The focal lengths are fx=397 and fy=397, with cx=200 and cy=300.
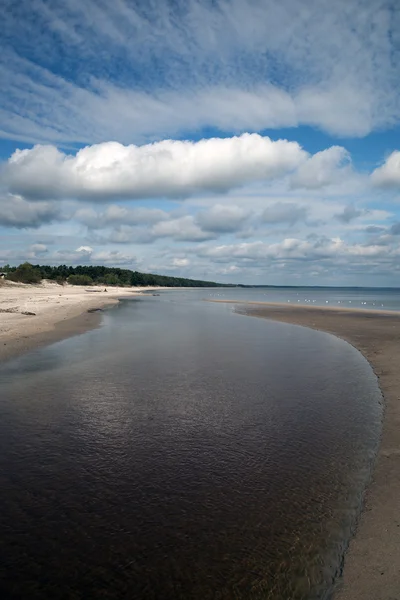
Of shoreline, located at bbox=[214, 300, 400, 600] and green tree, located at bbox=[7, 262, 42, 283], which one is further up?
green tree, located at bbox=[7, 262, 42, 283]

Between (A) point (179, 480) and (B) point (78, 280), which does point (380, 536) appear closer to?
(A) point (179, 480)

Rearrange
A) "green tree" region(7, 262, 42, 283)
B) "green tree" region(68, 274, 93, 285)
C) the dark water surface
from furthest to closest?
"green tree" region(68, 274, 93, 285), "green tree" region(7, 262, 42, 283), the dark water surface

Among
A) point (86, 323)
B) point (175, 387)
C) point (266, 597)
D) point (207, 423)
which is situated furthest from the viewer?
point (86, 323)

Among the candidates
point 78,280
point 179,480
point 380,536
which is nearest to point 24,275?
point 78,280

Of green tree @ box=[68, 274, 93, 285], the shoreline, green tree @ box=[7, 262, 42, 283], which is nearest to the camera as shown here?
the shoreline

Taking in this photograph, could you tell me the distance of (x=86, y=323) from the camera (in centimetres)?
3800

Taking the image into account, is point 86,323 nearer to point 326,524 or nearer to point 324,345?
point 324,345

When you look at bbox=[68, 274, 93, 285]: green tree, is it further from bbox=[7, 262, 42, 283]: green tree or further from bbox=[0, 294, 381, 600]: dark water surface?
bbox=[0, 294, 381, 600]: dark water surface

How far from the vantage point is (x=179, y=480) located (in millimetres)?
8453

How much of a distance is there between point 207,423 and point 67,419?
13.7ft

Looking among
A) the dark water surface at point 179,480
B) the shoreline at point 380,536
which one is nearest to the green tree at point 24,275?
the dark water surface at point 179,480

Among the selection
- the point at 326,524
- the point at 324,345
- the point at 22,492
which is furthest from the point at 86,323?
the point at 326,524

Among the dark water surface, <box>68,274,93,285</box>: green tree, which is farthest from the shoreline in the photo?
<box>68,274,93,285</box>: green tree

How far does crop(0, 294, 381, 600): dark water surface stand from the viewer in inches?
229
